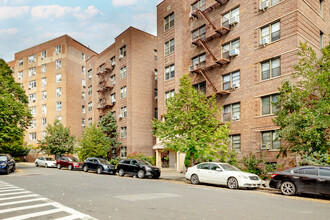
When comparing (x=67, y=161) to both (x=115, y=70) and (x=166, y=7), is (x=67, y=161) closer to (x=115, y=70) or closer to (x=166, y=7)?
(x=115, y=70)

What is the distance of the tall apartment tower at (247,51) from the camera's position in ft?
74.1

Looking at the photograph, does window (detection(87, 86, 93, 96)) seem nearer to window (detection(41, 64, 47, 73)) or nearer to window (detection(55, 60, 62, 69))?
window (detection(55, 60, 62, 69))

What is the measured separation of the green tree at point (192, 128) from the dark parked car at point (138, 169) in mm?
2255

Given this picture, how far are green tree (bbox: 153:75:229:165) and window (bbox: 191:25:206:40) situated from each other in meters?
9.44

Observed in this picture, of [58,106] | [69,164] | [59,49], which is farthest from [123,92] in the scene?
[59,49]

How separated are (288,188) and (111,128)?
99.8 feet

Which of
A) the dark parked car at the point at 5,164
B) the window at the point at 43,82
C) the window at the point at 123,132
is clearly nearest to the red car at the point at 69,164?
the dark parked car at the point at 5,164

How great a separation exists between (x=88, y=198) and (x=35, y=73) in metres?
57.2

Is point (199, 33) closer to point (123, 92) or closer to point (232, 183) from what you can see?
point (123, 92)

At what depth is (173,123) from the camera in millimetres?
22047

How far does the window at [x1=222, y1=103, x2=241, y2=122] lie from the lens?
25.8m

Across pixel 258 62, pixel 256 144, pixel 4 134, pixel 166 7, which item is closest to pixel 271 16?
pixel 258 62

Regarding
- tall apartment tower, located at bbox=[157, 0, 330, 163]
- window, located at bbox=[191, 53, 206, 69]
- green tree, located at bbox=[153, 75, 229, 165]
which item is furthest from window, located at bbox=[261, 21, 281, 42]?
green tree, located at bbox=[153, 75, 229, 165]

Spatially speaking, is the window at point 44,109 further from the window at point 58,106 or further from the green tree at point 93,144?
the green tree at point 93,144
